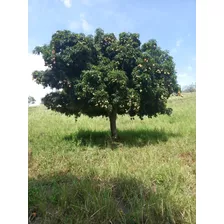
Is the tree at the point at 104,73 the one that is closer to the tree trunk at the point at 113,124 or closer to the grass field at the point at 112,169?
the tree trunk at the point at 113,124

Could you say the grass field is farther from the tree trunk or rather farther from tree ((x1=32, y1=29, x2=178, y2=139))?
tree ((x1=32, y1=29, x2=178, y2=139))

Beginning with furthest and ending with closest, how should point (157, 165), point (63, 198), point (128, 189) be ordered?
point (157, 165) → point (128, 189) → point (63, 198)

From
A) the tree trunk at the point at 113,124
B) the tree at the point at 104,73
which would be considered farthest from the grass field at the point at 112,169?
the tree at the point at 104,73

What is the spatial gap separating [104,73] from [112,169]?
139 centimetres

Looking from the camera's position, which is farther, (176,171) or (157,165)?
(157,165)

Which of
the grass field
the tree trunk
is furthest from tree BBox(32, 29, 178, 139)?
the grass field

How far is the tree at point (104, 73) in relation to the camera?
277cm

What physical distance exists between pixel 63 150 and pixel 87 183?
1.07 meters

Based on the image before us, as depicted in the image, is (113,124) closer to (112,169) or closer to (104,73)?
(104,73)

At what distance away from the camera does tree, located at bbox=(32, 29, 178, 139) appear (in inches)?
109

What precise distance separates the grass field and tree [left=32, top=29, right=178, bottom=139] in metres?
0.38
